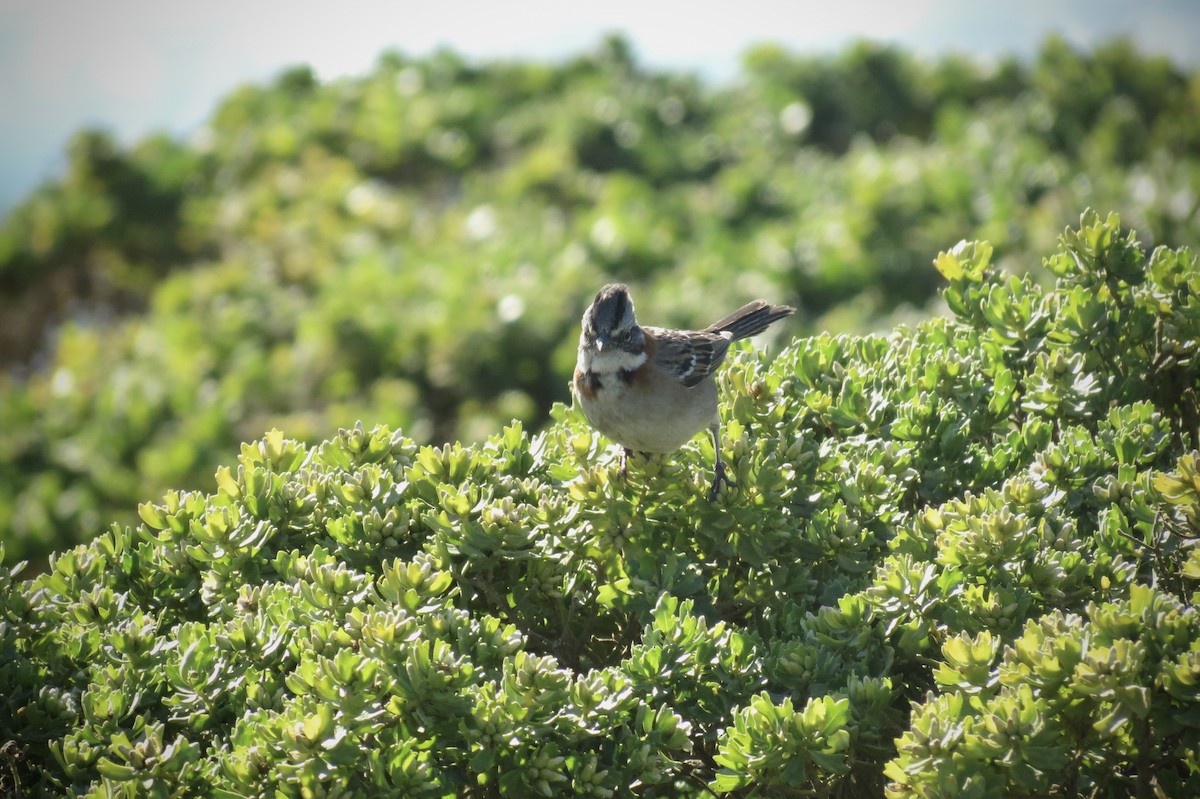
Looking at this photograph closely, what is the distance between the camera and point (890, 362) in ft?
12.5

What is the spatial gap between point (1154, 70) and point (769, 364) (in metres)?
10.7

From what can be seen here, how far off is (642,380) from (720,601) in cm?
86

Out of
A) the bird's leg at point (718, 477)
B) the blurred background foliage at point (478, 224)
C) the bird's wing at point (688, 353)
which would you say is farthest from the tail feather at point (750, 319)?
the blurred background foliage at point (478, 224)

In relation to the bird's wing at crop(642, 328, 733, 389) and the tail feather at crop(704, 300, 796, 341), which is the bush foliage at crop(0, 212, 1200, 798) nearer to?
the bird's wing at crop(642, 328, 733, 389)

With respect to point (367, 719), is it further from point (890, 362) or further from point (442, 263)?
point (442, 263)

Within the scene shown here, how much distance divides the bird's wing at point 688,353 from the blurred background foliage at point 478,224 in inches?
125

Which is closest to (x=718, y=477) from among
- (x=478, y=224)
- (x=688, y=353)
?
(x=688, y=353)

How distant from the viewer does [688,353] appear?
4074mm

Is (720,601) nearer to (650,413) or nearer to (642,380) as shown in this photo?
(650,413)

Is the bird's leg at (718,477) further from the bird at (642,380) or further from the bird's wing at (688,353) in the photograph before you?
the bird's wing at (688,353)

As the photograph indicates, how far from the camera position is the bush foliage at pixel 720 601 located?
2.51m

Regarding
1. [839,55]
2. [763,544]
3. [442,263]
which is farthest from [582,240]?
[763,544]

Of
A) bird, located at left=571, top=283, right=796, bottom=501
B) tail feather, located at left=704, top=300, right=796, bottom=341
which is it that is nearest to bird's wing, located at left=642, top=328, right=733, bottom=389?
bird, located at left=571, top=283, right=796, bottom=501

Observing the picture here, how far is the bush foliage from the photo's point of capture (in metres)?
2.51
